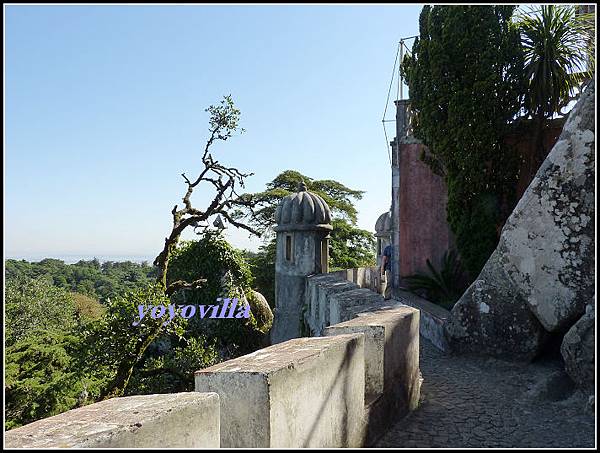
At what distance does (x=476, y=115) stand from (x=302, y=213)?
4160 mm

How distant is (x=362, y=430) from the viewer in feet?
11.1

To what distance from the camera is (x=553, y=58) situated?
1020 cm

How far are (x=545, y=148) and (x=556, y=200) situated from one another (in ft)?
19.2

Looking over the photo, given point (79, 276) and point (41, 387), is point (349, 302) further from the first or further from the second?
point (79, 276)

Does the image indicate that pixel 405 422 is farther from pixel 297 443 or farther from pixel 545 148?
pixel 545 148

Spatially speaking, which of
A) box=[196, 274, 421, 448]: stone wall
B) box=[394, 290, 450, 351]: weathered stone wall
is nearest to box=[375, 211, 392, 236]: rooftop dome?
box=[394, 290, 450, 351]: weathered stone wall

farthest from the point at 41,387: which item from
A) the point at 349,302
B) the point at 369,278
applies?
the point at 369,278

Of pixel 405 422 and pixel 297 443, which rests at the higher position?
pixel 297 443

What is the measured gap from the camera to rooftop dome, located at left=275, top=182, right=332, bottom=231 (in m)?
10.5

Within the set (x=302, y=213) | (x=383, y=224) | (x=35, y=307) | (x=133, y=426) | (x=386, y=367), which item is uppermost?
(x=383, y=224)

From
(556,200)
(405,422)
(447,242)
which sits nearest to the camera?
(405,422)

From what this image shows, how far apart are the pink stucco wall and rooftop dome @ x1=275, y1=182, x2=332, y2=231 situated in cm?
235

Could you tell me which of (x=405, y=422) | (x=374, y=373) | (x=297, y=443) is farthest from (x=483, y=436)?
(x=297, y=443)

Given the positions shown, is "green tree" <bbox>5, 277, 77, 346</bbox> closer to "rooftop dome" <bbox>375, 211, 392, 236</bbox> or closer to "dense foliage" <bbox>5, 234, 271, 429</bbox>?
"dense foliage" <bbox>5, 234, 271, 429</bbox>
